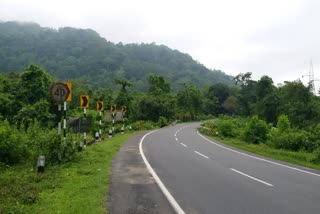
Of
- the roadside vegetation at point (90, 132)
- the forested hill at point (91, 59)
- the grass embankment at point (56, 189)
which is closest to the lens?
the grass embankment at point (56, 189)

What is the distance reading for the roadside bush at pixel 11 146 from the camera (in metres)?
14.6

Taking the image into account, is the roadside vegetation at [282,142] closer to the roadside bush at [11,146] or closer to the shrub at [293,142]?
the shrub at [293,142]

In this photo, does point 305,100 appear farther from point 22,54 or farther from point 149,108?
point 22,54

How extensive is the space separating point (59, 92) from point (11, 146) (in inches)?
109

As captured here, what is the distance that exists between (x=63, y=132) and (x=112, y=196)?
647 centimetres

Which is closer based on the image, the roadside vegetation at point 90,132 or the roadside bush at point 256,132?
the roadside vegetation at point 90,132

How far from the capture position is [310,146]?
25.1 metres

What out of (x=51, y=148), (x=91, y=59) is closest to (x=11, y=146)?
(x=51, y=148)

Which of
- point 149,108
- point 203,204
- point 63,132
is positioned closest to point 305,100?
point 149,108

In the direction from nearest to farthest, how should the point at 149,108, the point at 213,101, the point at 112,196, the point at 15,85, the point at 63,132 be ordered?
1. the point at 112,196
2. the point at 63,132
3. the point at 15,85
4. the point at 149,108
5. the point at 213,101

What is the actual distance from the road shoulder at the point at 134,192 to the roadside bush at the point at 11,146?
12.1 feet

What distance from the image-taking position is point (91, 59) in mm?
143375

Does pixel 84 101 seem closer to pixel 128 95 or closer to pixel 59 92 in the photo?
pixel 59 92

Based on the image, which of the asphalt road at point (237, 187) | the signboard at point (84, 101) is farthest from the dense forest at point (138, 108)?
the asphalt road at point (237, 187)
